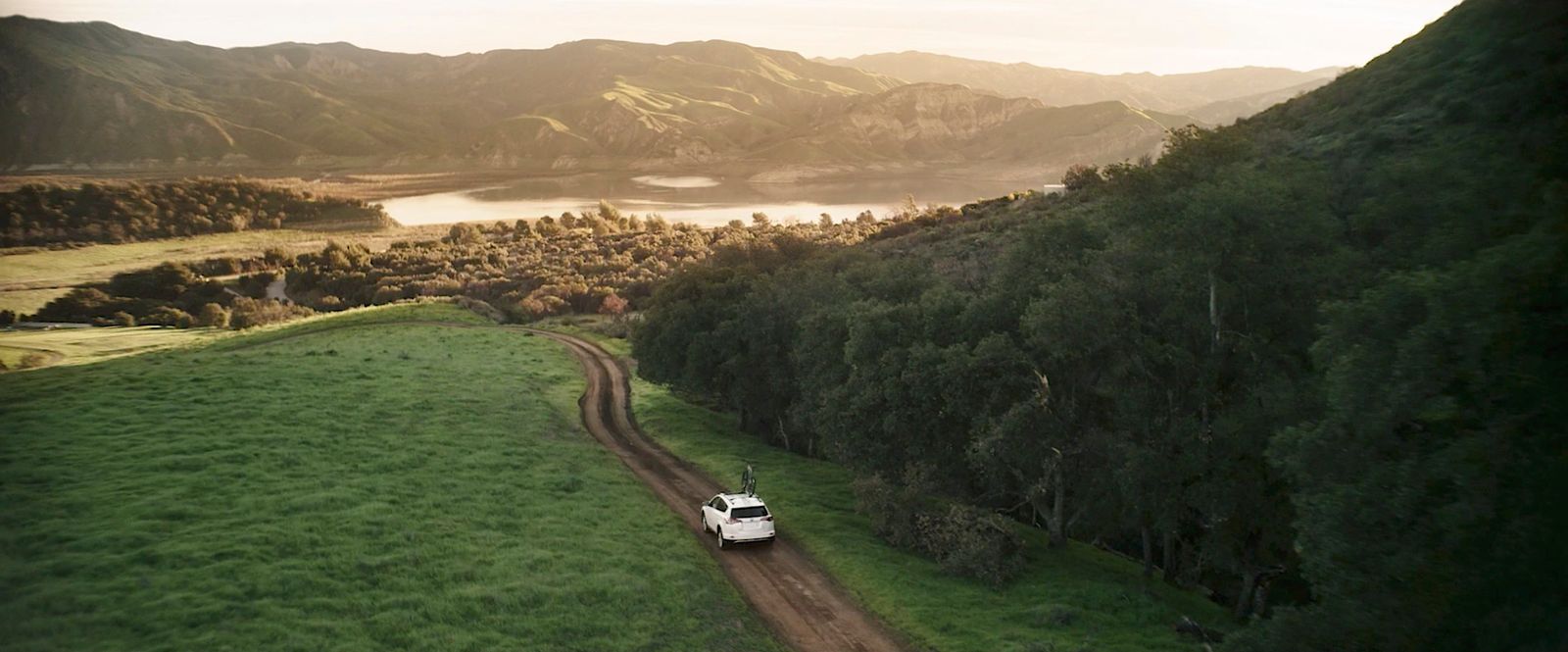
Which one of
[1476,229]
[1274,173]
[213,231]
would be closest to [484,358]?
[1274,173]

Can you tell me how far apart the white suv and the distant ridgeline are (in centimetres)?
1901

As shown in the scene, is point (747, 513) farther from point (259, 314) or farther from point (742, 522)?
point (259, 314)

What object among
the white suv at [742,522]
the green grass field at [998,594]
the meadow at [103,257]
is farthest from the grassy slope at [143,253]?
the green grass field at [998,594]

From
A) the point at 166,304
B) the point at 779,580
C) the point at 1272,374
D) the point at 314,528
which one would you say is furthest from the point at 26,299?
the point at 166,304

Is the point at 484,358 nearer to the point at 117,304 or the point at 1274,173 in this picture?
the point at 117,304

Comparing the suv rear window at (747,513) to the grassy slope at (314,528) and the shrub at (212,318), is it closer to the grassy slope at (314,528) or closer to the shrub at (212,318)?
the grassy slope at (314,528)

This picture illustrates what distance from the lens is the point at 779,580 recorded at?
23.7 meters

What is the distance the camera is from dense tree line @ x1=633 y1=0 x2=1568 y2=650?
11.7 metres

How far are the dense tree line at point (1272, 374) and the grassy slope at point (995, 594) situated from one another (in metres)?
1.76

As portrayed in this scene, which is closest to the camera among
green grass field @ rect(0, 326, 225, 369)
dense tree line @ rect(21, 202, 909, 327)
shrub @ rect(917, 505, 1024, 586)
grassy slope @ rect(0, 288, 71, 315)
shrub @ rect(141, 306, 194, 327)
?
shrub @ rect(917, 505, 1024, 586)

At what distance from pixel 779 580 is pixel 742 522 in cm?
285

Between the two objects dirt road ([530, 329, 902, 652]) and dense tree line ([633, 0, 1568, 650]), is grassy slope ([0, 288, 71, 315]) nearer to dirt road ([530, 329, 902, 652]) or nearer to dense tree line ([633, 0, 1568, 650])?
dirt road ([530, 329, 902, 652])

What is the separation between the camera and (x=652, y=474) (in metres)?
35.0

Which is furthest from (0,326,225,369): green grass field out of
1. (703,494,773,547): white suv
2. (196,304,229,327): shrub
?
(703,494,773,547): white suv
